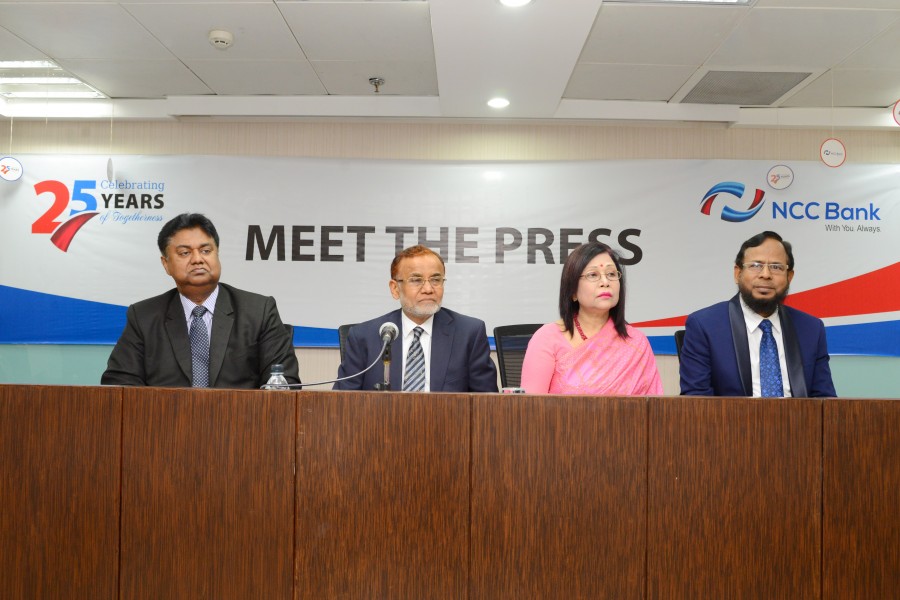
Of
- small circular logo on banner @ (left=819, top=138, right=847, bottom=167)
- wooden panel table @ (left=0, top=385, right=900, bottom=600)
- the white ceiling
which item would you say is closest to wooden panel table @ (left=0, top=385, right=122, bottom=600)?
wooden panel table @ (left=0, top=385, right=900, bottom=600)

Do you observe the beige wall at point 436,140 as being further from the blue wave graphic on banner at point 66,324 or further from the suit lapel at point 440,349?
the suit lapel at point 440,349

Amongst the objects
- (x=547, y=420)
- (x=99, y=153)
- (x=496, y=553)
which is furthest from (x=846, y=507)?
(x=99, y=153)

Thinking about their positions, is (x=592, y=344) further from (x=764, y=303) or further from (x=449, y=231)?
(x=449, y=231)

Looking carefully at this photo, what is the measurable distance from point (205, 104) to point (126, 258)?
1208 millimetres

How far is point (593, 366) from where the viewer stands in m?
2.33

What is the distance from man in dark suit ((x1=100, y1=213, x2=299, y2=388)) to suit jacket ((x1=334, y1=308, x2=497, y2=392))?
0.24 meters

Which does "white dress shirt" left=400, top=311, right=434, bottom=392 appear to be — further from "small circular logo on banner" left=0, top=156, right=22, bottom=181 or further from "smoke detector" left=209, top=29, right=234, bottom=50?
"small circular logo on banner" left=0, top=156, right=22, bottom=181

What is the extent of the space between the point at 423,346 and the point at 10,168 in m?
3.82

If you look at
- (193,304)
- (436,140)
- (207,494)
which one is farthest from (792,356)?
(436,140)

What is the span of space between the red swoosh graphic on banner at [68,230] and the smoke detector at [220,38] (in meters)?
1.84

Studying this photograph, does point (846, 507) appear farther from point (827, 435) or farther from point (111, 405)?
point (111, 405)

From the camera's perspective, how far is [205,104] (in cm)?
480

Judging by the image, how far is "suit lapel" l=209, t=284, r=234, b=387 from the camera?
2484 mm

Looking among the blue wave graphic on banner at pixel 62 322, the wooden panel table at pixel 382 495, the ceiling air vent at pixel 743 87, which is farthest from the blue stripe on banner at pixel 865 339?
the wooden panel table at pixel 382 495
